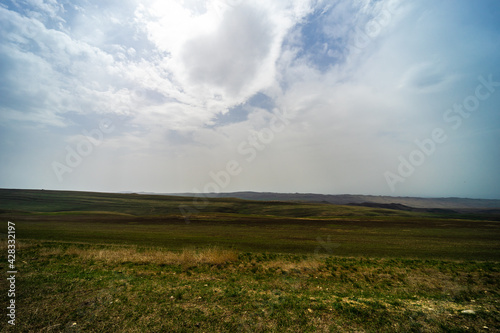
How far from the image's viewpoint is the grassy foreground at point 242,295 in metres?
8.44

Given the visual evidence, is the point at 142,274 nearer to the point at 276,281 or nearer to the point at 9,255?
the point at 276,281

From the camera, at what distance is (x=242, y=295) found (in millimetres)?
11195

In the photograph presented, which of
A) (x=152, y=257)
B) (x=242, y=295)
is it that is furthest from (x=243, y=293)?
(x=152, y=257)

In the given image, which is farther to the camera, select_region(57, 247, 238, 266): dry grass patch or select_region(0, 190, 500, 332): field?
select_region(57, 247, 238, 266): dry grass patch

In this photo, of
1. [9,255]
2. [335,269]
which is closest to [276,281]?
[335,269]

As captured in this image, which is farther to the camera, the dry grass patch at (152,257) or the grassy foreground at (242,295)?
the dry grass patch at (152,257)

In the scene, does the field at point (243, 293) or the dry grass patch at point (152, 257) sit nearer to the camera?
the field at point (243, 293)

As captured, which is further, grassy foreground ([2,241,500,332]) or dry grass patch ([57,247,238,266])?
dry grass patch ([57,247,238,266])

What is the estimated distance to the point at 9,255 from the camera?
55.9ft

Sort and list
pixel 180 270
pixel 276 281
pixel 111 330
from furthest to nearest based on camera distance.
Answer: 1. pixel 180 270
2. pixel 276 281
3. pixel 111 330

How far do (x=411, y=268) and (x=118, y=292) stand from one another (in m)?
22.1

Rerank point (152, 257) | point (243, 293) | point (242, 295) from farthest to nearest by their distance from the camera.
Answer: point (152, 257) < point (243, 293) < point (242, 295)

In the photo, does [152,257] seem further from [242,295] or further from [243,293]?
[242,295]

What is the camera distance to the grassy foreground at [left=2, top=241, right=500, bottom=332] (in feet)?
27.7
